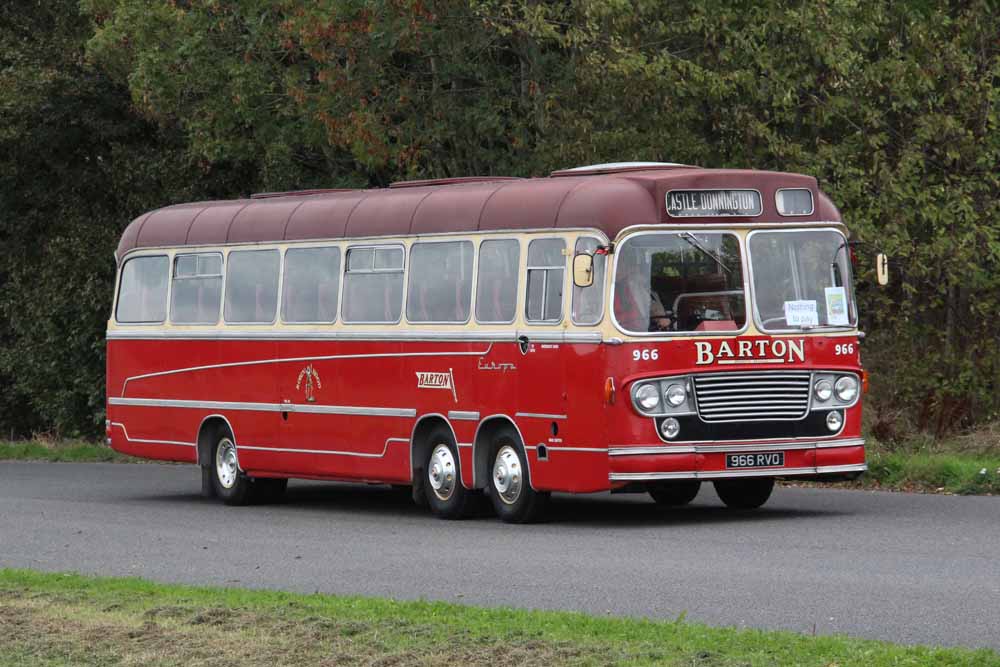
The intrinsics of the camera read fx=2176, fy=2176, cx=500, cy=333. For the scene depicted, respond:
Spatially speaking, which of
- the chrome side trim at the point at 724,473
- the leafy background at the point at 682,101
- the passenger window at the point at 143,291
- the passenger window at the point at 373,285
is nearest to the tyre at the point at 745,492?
the chrome side trim at the point at 724,473

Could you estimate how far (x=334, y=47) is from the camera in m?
26.6

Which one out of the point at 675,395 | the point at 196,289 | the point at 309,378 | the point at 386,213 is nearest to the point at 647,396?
the point at 675,395

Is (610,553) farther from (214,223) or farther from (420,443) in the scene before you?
(214,223)

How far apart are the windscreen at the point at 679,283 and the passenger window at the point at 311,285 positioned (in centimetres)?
418

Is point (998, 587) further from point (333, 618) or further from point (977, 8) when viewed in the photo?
point (977, 8)

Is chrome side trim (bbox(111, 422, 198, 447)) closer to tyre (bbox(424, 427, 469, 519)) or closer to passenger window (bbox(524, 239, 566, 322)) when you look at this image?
tyre (bbox(424, 427, 469, 519))

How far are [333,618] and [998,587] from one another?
4.01 metres

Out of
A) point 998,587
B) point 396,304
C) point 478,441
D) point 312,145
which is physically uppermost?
point 312,145

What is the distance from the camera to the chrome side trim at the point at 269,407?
66.1ft

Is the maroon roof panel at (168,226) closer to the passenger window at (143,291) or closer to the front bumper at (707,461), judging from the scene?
the passenger window at (143,291)

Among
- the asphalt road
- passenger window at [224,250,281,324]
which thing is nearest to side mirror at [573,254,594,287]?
the asphalt road

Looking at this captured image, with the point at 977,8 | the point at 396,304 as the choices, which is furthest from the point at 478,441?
the point at 977,8

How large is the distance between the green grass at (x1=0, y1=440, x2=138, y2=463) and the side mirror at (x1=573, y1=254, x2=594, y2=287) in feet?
49.2

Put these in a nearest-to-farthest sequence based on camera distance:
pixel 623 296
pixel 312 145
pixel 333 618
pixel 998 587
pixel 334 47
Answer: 1. pixel 333 618
2. pixel 998 587
3. pixel 623 296
4. pixel 334 47
5. pixel 312 145
